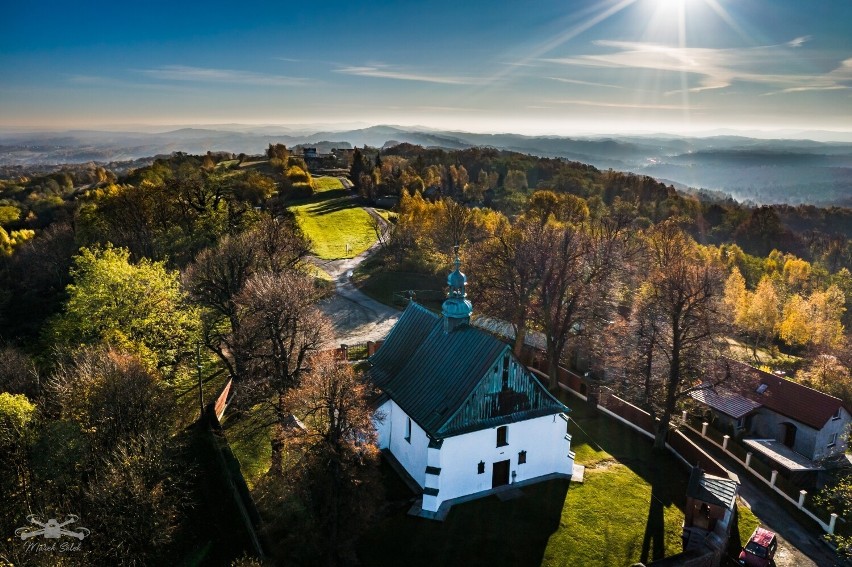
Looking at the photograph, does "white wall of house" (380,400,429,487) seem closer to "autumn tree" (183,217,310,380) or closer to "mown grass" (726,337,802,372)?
"autumn tree" (183,217,310,380)

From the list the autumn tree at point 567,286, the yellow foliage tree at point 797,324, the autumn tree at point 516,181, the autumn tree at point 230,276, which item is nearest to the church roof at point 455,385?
the autumn tree at point 230,276

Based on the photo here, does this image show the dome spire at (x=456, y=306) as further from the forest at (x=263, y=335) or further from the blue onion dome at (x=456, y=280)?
the forest at (x=263, y=335)

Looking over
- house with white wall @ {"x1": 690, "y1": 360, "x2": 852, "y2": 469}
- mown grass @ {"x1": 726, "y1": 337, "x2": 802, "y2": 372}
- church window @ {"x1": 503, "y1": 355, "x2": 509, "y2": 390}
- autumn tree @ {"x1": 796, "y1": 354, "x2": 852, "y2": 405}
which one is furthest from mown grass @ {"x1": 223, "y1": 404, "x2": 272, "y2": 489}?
mown grass @ {"x1": 726, "y1": 337, "x2": 802, "y2": 372}

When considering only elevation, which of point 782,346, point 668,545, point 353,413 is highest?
point 353,413

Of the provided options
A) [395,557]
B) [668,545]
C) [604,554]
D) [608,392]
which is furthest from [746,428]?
[395,557]

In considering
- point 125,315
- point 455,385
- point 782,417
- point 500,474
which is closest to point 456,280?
point 455,385

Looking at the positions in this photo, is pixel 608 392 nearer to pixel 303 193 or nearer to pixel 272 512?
pixel 272 512

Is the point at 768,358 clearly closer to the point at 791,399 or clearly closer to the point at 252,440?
the point at 791,399
